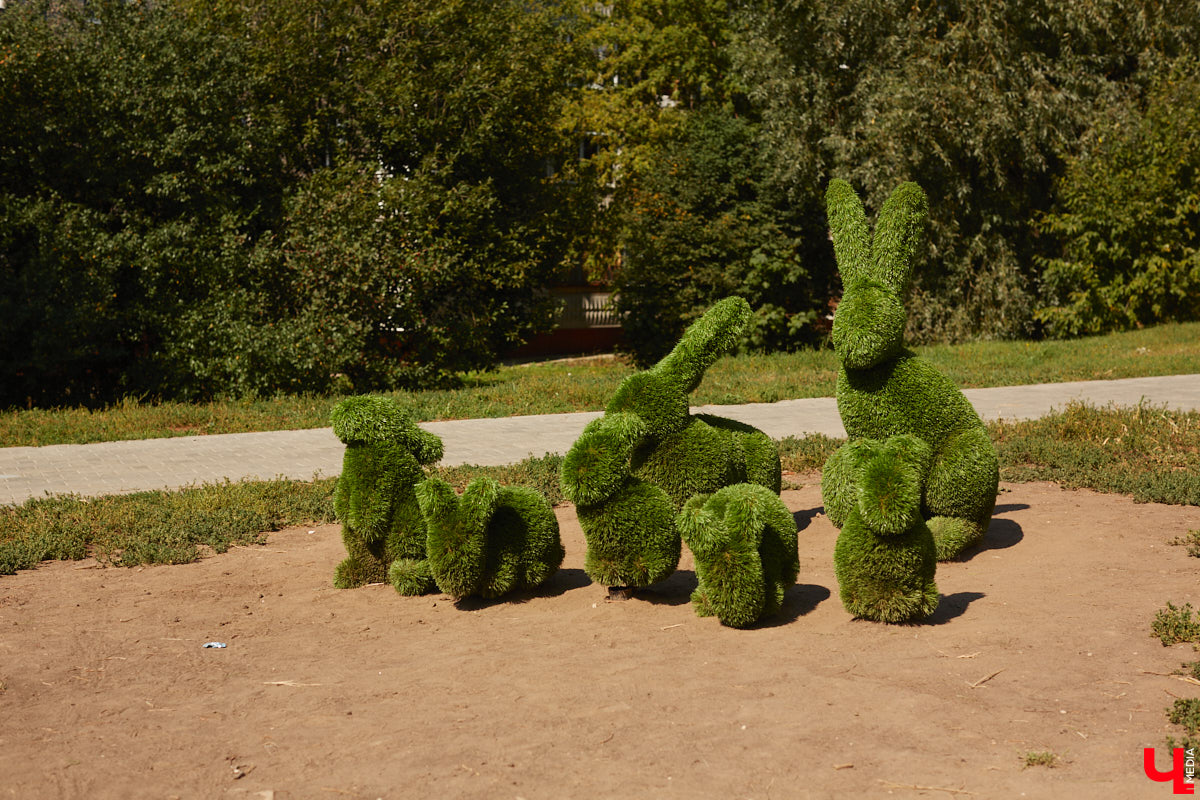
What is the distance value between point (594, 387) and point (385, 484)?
8503 millimetres

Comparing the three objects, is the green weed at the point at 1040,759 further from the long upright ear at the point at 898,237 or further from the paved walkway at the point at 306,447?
the paved walkway at the point at 306,447

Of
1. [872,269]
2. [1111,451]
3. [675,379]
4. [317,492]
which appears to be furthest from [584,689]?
[1111,451]

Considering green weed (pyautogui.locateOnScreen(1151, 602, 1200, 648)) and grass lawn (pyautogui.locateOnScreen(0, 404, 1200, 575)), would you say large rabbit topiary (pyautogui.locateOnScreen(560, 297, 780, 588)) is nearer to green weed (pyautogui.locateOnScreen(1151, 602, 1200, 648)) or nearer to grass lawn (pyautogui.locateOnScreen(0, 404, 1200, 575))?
green weed (pyautogui.locateOnScreen(1151, 602, 1200, 648))

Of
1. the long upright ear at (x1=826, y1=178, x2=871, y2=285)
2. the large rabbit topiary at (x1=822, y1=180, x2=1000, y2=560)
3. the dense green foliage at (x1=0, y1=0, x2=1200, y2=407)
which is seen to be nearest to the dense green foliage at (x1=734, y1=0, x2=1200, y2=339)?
the dense green foliage at (x1=0, y1=0, x2=1200, y2=407)

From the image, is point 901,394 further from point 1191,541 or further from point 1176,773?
point 1176,773

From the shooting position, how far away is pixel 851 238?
625cm

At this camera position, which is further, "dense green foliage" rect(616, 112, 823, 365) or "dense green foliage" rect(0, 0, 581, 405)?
"dense green foliage" rect(616, 112, 823, 365)

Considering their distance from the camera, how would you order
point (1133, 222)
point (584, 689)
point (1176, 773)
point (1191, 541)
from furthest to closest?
point (1133, 222) < point (1191, 541) < point (584, 689) < point (1176, 773)

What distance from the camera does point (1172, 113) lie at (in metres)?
19.2

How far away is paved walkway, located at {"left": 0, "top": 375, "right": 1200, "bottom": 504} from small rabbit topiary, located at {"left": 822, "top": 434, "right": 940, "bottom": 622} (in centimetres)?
487

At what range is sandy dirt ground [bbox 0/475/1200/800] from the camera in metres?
3.53

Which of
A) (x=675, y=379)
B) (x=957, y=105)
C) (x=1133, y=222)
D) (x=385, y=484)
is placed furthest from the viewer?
(x=1133, y=222)

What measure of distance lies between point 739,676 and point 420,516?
78.4 inches

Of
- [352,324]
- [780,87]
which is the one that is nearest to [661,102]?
[780,87]
